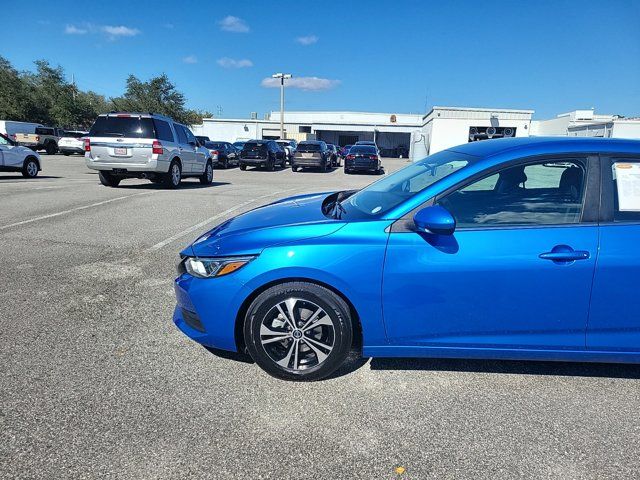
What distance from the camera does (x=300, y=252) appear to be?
279 centimetres

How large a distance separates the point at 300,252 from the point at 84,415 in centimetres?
157

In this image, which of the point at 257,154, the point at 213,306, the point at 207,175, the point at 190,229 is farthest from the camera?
the point at 257,154

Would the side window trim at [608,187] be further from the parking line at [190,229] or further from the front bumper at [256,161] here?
the front bumper at [256,161]

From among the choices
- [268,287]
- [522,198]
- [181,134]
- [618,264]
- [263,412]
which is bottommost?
[263,412]

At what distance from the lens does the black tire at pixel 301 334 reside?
282cm

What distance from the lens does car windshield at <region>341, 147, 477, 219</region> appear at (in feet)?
9.93

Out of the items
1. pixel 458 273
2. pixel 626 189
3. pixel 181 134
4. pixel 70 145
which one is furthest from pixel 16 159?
pixel 70 145

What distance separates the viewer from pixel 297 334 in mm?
2893

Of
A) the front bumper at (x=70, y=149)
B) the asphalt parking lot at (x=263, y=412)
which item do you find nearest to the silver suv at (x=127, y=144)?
the asphalt parking lot at (x=263, y=412)

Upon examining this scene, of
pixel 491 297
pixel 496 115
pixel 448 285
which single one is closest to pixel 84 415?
pixel 448 285

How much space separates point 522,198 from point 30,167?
1643 cm

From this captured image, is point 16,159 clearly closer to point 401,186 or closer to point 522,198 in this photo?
point 401,186

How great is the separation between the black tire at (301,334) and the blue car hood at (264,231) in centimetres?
31

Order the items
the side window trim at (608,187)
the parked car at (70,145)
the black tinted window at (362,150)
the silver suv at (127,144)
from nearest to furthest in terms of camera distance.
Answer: the side window trim at (608,187)
the silver suv at (127,144)
the black tinted window at (362,150)
the parked car at (70,145)
